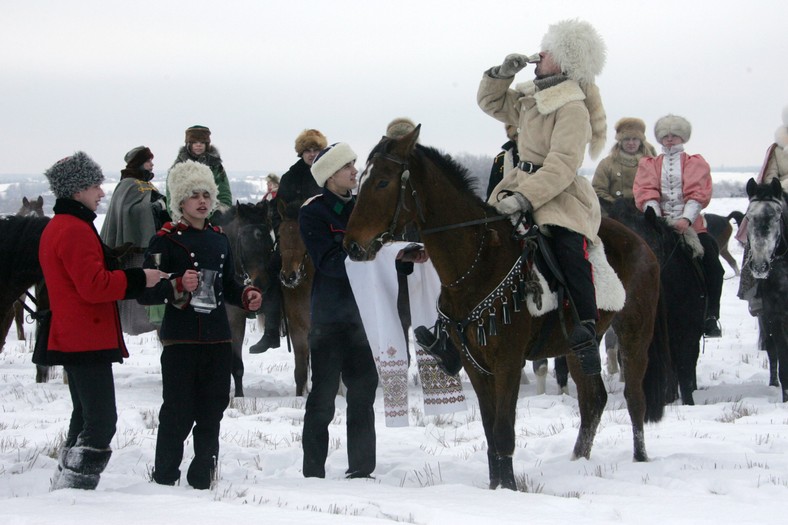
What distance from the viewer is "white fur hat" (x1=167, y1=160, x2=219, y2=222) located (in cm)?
589

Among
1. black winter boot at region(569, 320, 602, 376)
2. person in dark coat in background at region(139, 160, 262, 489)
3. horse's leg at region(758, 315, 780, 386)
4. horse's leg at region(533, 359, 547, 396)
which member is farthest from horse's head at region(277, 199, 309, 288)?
horse's leg at region(758, 315, 780, 386)

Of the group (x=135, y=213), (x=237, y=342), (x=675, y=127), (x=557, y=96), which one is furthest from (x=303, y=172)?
(x=557, y=96)

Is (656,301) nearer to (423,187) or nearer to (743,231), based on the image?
(423,187)

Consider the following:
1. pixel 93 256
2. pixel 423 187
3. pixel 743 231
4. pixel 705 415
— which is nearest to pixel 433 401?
pixel 423 187

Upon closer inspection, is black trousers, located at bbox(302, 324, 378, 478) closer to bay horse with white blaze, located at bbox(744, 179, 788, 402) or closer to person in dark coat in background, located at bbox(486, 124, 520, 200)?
person in dark coat in background, located at bbox(486, 124, 520, 200)

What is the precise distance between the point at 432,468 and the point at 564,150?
250 centimetres

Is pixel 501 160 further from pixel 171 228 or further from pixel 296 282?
pixel 171 228

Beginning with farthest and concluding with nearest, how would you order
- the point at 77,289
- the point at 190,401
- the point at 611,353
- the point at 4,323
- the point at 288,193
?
the point at 611,353, the point at 288,193, the point at 4,323, the point at 190,401, the point at 77,289

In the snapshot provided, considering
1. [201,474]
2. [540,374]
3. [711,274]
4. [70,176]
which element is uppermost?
[70,176]

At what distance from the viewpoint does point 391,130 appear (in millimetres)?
8625

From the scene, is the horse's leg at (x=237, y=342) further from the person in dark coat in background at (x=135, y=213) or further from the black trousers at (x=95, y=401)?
the black trousers at (x=95, y=401)

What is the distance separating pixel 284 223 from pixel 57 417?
2957mm

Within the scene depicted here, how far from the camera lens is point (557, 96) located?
6.20m

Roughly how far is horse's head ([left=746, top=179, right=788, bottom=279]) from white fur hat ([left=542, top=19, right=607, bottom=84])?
14.8 ft
